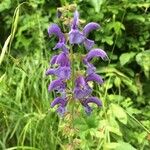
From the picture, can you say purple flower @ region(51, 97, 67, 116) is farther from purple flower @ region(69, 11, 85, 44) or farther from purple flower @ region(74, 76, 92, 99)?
purple flower @ region(69, 11, 85, 44)

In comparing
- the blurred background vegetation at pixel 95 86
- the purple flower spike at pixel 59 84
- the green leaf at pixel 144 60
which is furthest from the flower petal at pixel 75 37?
the green leaf at pixel 144 60

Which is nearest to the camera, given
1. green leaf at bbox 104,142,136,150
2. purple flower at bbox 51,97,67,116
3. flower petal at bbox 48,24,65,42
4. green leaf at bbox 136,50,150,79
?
flower petal at bbox 48,24,65,42

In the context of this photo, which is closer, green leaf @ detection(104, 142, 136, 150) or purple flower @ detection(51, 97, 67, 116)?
purple flower @ detection(51, 97, 67, 116)

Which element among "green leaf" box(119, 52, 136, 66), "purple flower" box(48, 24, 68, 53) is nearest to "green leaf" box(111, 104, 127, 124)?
"green leaf" box(119, 52, 136, 66)

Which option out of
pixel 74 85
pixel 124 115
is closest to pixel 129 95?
pixel 124 115

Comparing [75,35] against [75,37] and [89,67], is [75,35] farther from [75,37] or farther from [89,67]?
[89,67]

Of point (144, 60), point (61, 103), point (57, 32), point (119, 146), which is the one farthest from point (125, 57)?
point (57, 32)
